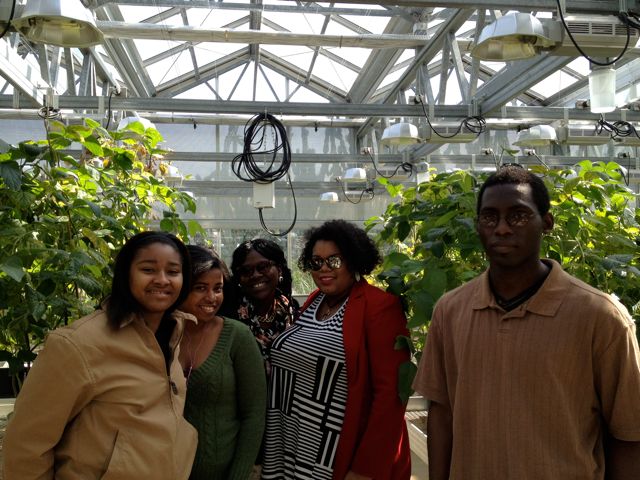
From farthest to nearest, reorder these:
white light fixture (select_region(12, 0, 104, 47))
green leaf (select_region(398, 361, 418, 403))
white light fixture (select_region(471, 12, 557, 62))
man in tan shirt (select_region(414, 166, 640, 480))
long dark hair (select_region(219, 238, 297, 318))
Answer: white light fixture (select_region(471, 12, 557, 62))
white light fixture (select_region(12, 0, 104, 47))
long dark hair (select_region(219, 238, 297, 318))
green leaf (select_region(398, 361, 418, 403))
man in tan shirt (select_region(414, 166, 640, 480))

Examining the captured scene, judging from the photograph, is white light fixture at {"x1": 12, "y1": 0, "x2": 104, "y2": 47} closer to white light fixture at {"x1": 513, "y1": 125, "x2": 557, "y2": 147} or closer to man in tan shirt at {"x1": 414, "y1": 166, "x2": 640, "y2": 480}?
man in tan shirt at {"x1": 414, "y1": 166, "x2": 640, "y2": 480}

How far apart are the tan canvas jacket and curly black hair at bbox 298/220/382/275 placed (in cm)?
75

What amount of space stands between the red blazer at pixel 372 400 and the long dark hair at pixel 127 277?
491mm

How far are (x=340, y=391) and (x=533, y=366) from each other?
0.72 m

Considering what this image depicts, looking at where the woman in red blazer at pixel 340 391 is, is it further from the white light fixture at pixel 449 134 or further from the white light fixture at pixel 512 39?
the white light fixture at pixel 449 134

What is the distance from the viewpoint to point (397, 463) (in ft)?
5.99

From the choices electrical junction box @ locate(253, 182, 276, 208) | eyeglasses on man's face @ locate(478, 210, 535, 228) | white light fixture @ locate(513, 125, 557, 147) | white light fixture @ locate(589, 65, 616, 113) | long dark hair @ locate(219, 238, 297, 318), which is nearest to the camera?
eyeglasses on man's face @ locate(478, 210, 535, 228)

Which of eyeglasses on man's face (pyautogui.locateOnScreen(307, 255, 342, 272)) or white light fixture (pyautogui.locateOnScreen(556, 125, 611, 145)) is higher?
white light fixture (pyautogui.locateOnScreen(556, 125, 611, 145))

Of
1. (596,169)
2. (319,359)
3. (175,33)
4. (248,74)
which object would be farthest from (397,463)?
(248,74)

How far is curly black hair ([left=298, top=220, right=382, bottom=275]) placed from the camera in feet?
6.56

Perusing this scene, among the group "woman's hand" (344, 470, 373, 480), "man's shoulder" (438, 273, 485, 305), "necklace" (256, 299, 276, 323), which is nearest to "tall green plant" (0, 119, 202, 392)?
"necklace" (256, 299, 276, 323)

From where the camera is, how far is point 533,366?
1.20 metres

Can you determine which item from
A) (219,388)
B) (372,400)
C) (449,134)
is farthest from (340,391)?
(449,134)

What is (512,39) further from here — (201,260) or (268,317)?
(201,260)
